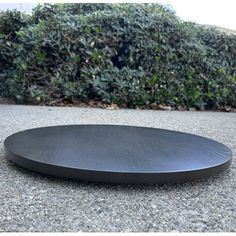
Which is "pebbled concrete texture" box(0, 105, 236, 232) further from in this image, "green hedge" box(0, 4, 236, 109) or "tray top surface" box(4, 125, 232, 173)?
"green hedge" box(0, 4, 236, 109)

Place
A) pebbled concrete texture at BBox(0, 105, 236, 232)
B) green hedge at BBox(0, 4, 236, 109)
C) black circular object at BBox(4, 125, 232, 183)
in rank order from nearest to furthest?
1. pebbled concrete texture at BBox(0, 105, 236, 232)
2. black circular object at BBox(4, 125, 232, 183)
3. green hedge at BBox(0, 4, 236, 109)

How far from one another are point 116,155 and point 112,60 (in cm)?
324

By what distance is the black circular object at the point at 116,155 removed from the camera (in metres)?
1.57

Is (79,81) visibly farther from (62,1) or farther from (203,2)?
(203,2)

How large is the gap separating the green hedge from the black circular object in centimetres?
231

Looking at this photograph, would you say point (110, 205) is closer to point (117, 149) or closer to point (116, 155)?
point (116, 155)

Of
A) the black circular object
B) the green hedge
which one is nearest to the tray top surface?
the black circular object

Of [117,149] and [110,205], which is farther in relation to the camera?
[117,149]

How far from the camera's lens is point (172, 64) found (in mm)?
4852

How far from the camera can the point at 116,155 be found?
5.86 feet

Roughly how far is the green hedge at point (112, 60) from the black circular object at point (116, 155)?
2312 millimetres

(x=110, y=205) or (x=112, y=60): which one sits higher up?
(x=112, y=60)

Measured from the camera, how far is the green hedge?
455 centimetres

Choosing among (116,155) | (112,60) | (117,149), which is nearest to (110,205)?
(116,155)
